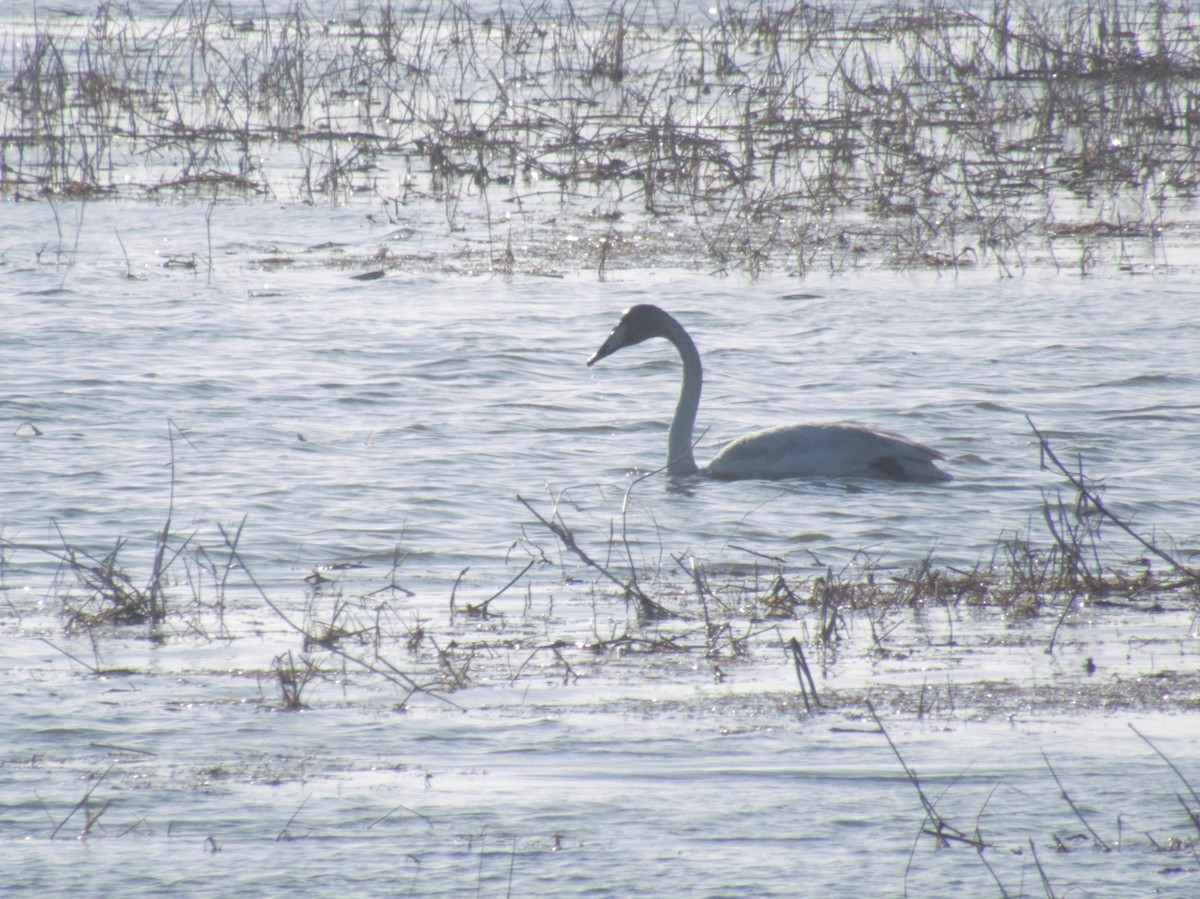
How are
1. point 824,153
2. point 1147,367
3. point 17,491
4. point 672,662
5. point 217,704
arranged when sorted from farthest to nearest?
point 824,153 → point 1147,367 → point 17,491 → point 672,662 → point 217,704

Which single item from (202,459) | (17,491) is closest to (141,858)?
(17,491)

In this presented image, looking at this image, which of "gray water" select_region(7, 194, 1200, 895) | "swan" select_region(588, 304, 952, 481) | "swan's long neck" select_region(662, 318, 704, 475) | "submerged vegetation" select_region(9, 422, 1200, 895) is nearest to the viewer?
"gray water" select_region(7, 194, 1200, 895)

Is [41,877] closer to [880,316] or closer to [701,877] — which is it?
[701,877]

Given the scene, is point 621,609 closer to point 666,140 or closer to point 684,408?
point 684,408

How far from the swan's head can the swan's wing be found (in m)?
1.18

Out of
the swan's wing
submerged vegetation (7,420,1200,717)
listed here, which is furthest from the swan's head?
submerged vegetation (7,420,1200,717)

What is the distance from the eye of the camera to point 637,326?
962cm

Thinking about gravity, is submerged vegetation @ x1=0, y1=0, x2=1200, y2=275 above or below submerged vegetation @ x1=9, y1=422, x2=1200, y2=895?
above

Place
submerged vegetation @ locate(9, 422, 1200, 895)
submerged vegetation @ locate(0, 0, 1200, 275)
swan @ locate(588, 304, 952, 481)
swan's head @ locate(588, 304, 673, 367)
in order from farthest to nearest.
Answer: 1. submerged vegetation @ locate(0, 0, 1200, 275)
2. swan's head @ locate(588, 304, 673, 367)
3. swan @ locate(588, 304, 952, 481)
4. submerged vegetation @ locate(9, 422, 1200, 895)

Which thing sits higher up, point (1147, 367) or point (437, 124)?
point (437, 124)

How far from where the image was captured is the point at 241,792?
14.1 ft

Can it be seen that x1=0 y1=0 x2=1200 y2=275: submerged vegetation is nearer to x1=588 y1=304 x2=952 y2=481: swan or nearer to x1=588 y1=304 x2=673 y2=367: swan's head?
x1=588 y1=304 x2=673 y2=367: swan's head

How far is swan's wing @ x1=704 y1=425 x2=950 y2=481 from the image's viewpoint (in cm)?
845

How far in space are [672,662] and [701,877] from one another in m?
1.57
